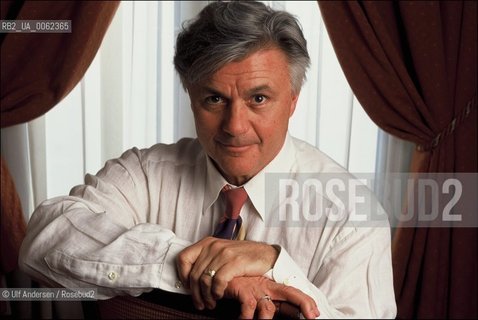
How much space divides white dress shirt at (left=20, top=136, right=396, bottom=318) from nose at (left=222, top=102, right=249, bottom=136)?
0.16 metres

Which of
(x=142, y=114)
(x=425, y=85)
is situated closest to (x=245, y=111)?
(x=425, y=85)

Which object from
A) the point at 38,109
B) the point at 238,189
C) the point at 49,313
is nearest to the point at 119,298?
the point at 238,189

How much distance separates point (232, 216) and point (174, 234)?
1.52 ft

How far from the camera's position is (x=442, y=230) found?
9.23ft

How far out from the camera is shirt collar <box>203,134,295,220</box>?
166 cm

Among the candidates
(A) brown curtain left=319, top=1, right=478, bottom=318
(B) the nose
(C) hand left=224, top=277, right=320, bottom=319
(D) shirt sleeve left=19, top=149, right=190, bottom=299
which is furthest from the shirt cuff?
(A) brown curtain left=319, top=1, right=478, bottom=318

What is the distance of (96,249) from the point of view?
1255 millimetres

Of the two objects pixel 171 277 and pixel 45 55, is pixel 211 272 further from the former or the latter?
pixel 45 55

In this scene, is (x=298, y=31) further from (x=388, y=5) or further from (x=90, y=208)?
(x=388, y=5)

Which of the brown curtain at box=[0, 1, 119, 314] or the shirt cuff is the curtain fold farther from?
the shirt cuff

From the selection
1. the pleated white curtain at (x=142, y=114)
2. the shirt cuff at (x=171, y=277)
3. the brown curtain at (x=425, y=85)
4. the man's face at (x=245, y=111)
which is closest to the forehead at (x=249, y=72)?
the man's face at (x=245, y=111)

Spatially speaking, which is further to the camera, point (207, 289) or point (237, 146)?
point (237, 146)

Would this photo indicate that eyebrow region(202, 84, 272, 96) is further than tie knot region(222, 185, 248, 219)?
No

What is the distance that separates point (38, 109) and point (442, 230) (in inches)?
71.8
